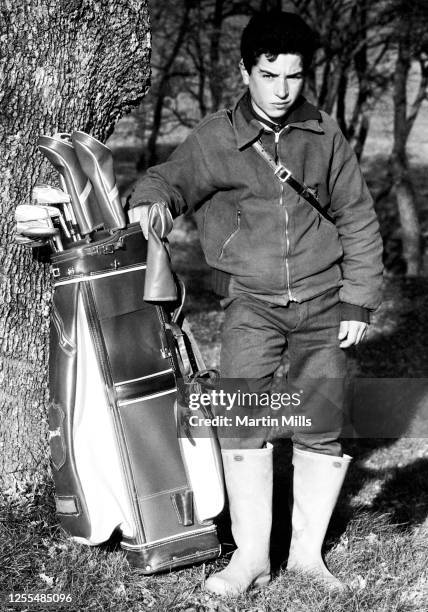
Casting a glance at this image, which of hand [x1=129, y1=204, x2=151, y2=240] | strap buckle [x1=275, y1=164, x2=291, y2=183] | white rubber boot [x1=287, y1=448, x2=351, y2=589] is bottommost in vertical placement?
white rubber boot [x1=287, y1=448, x2=351, y2=589]

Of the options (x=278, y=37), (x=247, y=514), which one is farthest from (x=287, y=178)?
(x=247, y=514)

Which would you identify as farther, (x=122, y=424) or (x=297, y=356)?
(x=297, y=356)

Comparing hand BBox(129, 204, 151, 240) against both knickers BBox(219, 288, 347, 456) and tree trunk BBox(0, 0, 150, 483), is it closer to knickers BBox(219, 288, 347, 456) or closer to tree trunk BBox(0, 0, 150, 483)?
knickers BBox(219, 288, 347, 456)

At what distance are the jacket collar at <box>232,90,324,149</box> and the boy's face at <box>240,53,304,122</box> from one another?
0.05 metres

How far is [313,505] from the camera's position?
3.37 metres

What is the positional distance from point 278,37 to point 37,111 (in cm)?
108

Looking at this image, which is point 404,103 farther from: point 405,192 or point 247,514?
point 247,514

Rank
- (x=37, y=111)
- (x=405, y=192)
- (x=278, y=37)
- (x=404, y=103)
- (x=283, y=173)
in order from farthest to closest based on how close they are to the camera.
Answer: (x=404, y=103)
(x=405, y=192)
(x=37, y=111)
(x=283, y=173)
(x=278, y=37)

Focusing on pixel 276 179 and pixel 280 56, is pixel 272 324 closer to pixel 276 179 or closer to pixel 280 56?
pixel 276 179

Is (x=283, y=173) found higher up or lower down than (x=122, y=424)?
higher up

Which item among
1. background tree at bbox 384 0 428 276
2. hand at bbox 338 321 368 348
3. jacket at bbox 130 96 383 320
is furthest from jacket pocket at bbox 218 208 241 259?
background tree at bbox 384 0 428 276

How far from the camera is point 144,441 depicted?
3217mm

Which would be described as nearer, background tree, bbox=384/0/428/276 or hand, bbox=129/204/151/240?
hand, bbox=129/204/151/240

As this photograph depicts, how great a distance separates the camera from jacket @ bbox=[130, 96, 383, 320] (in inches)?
124
